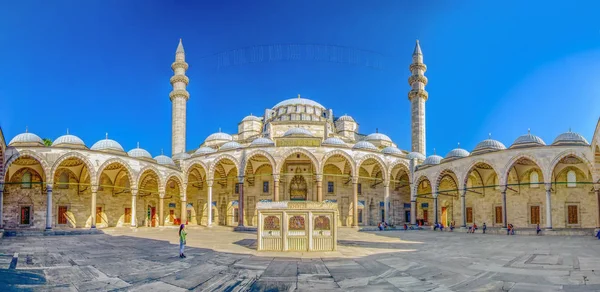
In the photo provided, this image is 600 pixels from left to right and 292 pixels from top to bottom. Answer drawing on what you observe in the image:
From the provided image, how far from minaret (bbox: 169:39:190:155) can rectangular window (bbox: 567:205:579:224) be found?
1129 inches

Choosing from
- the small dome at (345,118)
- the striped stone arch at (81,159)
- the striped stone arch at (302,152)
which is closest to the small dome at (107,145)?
the striped stone arch at (81,159)

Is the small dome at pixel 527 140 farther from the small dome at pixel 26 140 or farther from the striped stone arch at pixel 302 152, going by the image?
the small dome at pixel 26 140

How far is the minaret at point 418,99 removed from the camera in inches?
1362

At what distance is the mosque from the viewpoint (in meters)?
22.0

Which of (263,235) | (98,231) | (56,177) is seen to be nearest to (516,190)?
(263,235)

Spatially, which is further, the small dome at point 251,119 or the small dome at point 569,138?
the small dome at point 251,119

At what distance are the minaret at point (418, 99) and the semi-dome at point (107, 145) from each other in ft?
78.3

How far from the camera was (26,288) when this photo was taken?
22.1 feet

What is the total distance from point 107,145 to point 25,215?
21.6ft

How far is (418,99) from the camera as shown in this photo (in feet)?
114

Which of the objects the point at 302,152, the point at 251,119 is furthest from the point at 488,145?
the point at 251,119

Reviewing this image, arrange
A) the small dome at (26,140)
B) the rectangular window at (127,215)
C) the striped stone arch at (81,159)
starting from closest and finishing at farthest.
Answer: the striped stone arch at (81,159) → the small dome at (26,140) → the rectangular window at (127,215)

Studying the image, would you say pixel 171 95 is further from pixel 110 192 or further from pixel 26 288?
pixel 26 288

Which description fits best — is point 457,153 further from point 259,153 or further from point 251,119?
point 251,119
